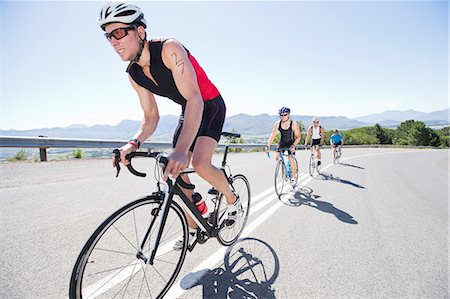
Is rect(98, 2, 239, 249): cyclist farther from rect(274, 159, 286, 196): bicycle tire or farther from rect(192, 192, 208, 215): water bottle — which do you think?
rect(274, 159, 286, 196): bicycle tire

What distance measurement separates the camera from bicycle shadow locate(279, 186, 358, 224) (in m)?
4.21

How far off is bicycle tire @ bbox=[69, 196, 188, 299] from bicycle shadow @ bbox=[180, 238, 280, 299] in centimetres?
27

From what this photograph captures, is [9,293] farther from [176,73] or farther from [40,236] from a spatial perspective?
[176,73]

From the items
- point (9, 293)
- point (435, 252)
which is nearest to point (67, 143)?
point (9, 293)

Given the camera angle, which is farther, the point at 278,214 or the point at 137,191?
the point at 137,191

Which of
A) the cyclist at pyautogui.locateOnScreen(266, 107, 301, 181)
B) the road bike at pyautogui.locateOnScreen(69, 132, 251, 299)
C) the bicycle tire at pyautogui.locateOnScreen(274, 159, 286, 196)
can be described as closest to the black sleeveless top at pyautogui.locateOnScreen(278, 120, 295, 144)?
the cyclist at pyautogui.locateOnScreen(266, 107, 301, 181)

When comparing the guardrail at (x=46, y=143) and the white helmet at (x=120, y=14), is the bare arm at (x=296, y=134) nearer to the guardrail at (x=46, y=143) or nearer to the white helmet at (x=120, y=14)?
the guardrail at (x=46, y=143)

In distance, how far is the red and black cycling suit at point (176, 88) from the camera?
2.10 m

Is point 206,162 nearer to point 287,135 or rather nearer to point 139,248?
point 139,248

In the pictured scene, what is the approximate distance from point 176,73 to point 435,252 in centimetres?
389

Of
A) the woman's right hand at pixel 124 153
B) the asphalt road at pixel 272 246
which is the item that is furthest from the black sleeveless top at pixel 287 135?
the woman's right hand at pixel 124 153

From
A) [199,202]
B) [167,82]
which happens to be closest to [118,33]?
[167,82]

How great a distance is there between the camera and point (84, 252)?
154 cm

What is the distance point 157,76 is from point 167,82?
105mm
